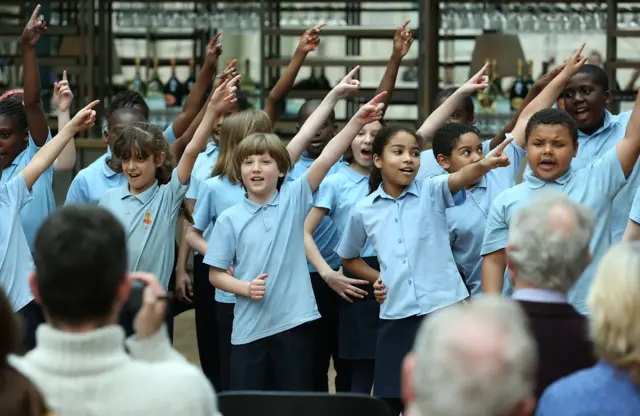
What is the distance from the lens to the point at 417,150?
13.9 feet

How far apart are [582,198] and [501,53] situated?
4.11 meters

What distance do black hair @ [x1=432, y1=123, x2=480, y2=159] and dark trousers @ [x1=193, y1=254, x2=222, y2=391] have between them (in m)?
1.08

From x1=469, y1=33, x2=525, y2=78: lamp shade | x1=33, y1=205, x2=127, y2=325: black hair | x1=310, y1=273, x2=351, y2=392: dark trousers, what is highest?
x1=469, y1=33, x2=525, y2=78: lamp shade

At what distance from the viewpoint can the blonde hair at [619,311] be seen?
2033mm

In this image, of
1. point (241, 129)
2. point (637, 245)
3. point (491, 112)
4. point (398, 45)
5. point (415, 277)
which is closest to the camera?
point (637, 245)

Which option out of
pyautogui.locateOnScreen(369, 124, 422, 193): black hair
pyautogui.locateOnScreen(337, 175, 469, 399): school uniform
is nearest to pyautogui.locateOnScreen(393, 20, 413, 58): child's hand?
pyautogui.locateOnScreen(369, 124, 422, 193): black hair

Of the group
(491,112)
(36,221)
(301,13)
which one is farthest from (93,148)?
(36,221)

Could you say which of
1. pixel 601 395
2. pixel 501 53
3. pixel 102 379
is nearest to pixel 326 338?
pixel 601 395

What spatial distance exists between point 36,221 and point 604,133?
2.29 m

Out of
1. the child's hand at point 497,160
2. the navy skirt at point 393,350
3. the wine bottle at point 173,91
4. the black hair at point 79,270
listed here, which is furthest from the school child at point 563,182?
the wine bottle at point 173,91

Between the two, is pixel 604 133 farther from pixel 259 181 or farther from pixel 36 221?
pixel 36 221

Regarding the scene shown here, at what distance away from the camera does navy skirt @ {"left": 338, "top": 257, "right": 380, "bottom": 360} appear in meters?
4.60

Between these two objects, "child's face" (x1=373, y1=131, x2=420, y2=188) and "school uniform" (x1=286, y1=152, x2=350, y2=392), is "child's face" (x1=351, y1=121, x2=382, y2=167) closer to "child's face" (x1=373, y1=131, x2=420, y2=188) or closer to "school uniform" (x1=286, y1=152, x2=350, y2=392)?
"school uniform" (x1=286, y1=152, x2=350, y2=392)

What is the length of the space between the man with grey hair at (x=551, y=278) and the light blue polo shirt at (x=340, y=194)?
2.13m
